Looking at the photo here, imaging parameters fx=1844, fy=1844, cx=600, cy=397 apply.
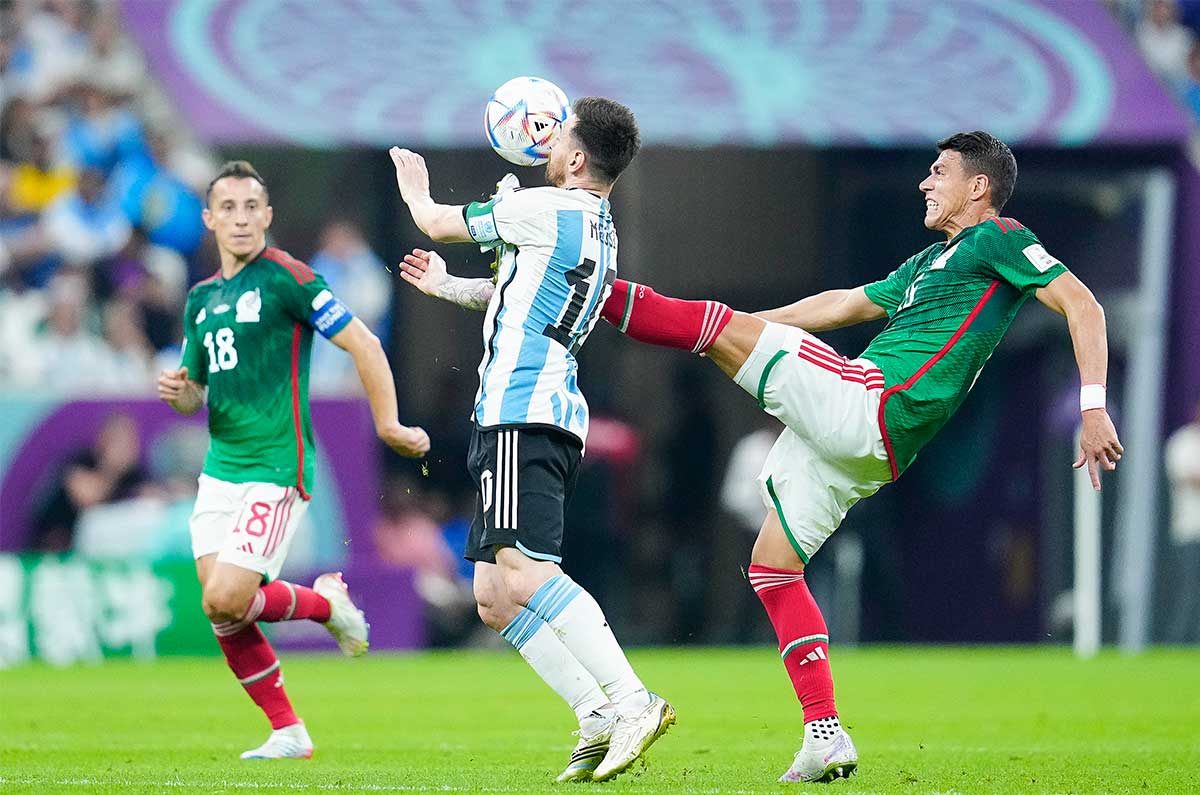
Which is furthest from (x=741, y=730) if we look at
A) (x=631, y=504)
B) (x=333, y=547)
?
(x=631, y=504)

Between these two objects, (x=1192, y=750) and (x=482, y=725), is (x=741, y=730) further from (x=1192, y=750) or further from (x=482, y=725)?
(x=1192, y=750)

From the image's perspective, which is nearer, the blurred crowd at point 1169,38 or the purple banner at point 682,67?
the purple banner at point 682,67

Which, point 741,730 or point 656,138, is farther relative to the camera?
point 656,138

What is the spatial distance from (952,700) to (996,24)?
8537mm

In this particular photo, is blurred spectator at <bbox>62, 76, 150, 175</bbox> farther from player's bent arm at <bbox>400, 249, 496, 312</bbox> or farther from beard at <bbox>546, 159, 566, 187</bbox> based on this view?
beard at <bbox>546, 159, 566, 187</bbox>

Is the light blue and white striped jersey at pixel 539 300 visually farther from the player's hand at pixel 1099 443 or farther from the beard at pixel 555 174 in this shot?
the player's hand at pixel 1099 443

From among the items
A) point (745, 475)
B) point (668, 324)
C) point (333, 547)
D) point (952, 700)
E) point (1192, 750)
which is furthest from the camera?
point (745, 475)

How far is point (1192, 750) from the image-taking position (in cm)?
817

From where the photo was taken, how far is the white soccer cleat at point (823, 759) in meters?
6.61

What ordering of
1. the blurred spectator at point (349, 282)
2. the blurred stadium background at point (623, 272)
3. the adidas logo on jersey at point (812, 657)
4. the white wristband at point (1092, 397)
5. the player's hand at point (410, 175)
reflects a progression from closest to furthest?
the white wristband at point (1092, 397) → the adidas logo on jersey at point (812, 657) → the player's hand at point (410, 175) → the blurred stadium background at point (623, 272) → the blurred spectator at point (349, 282)

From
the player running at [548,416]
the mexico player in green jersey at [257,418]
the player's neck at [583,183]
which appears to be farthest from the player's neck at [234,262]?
the player's neck at [583,183]

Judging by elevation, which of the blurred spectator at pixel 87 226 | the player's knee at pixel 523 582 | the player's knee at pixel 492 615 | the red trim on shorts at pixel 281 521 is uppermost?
the blurred spectator at pixel 87 226

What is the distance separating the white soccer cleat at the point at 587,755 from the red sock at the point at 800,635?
75 centimetres

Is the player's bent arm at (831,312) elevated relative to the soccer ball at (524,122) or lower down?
lower down
